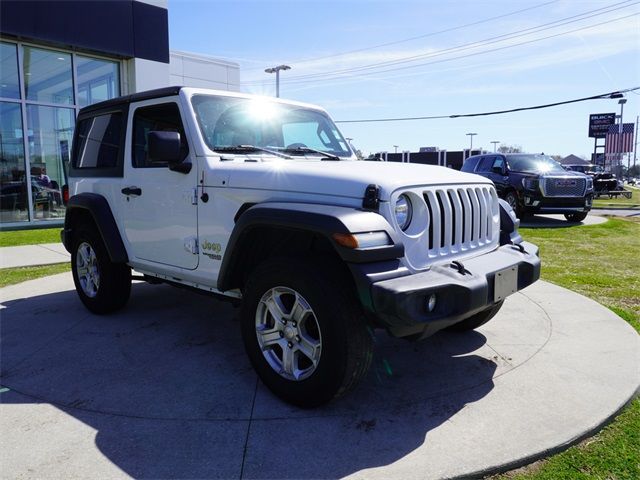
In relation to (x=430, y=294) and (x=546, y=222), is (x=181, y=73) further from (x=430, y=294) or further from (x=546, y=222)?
(x=430, y=294)

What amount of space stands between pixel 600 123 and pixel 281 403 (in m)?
46.3

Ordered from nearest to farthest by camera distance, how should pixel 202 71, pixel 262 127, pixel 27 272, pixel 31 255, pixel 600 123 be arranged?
1. pixel 262 127
2. pixel 27 272
3. pixel 31 255
4. pixel 202 71
5. pixel 600 123

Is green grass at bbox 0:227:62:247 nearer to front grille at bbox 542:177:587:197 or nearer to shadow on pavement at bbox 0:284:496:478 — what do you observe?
shadow on pavement at bbox 0:284:496:478

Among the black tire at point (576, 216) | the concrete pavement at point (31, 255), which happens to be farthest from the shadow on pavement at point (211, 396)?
the black tire at point (576, 216)

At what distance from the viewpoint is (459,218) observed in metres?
3.28

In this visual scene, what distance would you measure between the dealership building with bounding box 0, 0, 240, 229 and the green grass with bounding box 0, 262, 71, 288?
619cm

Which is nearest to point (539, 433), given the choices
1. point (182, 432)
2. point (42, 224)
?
point (182, 432)

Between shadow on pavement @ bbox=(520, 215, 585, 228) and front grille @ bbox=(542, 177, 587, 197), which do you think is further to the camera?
front grille @ bbox=(542, 177, 587, 197)

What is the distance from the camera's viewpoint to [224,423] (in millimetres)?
2908

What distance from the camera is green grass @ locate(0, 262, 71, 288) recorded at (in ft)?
21.9

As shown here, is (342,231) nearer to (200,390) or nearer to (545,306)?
(200,390)

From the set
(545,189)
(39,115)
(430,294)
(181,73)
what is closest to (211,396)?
(430,294)

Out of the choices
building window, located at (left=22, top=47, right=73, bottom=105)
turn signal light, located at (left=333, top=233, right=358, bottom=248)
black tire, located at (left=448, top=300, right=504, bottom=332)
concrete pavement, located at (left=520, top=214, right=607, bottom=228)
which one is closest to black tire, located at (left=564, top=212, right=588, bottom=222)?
concrete pavement, located at (left=520, top=214, right=607, bottom=228)

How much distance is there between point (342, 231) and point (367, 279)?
0.92 feet
